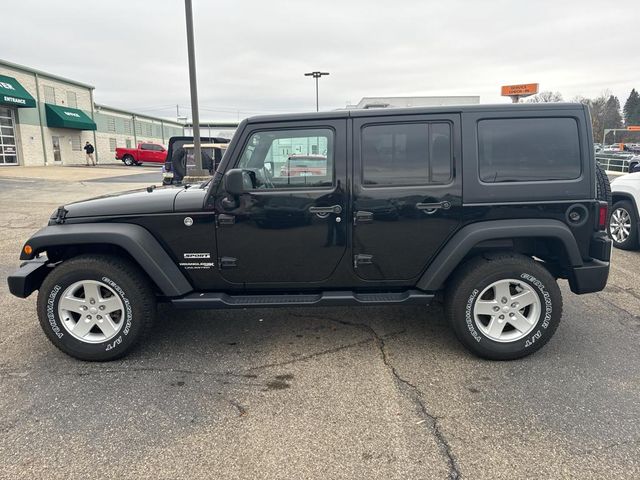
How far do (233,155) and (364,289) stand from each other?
1.51 metres

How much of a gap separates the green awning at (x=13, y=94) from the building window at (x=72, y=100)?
5191mm

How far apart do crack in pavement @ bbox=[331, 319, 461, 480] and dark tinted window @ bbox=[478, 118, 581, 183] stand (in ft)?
5.23

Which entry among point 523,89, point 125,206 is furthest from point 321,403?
point 523,89

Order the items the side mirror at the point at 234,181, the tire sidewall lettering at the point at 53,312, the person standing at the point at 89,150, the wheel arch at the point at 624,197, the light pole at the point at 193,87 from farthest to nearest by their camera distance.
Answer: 1. the person standing at the point at 89,150
2. the light pole at the point at 193,87
3. the wheel arch at the point at 624,197
4. the tire sidewall lettering at the point at 53,312
5. the side mirror at the point at 234,181

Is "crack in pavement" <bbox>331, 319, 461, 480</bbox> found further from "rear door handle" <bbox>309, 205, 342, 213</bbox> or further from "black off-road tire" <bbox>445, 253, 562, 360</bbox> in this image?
"rear door handle" <bbox>309, 205, 342, 213</bbox>

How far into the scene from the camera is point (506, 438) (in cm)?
257

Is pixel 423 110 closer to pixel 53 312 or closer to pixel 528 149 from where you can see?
pixel 528 149

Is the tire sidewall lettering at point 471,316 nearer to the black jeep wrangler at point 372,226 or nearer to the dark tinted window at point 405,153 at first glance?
the black jeep wrangler at point 372,226

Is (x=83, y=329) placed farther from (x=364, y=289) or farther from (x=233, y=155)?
(x=364, y=289)

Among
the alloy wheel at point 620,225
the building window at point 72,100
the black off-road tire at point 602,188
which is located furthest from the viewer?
the building window at point 72,100

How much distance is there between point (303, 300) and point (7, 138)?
1235 inches

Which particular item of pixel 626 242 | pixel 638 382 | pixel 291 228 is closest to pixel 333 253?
pixel 291 228

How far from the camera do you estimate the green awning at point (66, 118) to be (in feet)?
98.8

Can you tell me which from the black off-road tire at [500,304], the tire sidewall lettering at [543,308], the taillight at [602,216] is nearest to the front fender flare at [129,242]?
the black off-road tire at [500,304]
